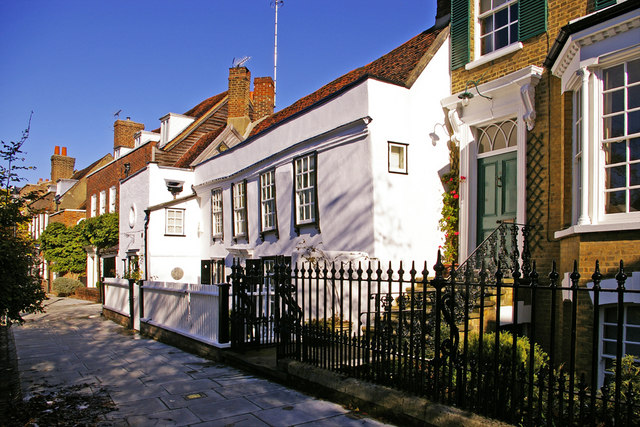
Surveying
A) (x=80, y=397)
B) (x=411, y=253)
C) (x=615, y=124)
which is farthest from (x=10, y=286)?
(x=615, y=124)

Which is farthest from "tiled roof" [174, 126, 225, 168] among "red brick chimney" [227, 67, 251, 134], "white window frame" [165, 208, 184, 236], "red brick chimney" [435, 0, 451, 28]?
"red brick chimney" [435, 0, 451, 28]

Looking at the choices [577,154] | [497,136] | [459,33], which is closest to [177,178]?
[459,33]

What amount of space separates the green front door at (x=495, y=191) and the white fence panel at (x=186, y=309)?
18.7 feet

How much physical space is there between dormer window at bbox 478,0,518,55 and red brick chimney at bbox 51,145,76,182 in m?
41.5

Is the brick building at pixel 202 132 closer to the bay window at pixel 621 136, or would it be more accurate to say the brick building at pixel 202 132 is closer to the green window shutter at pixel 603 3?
the green window shutter at pixel 603 3

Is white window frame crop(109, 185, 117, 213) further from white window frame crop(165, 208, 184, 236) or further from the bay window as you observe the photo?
the bay window

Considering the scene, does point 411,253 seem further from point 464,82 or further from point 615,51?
point 615,51

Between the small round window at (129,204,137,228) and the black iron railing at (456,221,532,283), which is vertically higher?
the small round window at (129,204,137,228)

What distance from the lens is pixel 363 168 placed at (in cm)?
1068

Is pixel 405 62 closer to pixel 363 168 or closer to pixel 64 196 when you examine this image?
pixel 363 168

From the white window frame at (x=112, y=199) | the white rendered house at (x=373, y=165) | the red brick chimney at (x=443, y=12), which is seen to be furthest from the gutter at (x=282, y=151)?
the white window frame at (x=112, y=199)

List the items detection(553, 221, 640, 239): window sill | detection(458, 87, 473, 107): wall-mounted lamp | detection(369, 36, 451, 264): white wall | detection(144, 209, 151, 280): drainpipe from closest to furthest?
detection(553, 221, 640, 239): window sill < detection(458, 87, 473, 107): wall-mounted lamp < detection(369, 36, 451, 264): white wall < detection(144, 209, 151, 280): drainpipe

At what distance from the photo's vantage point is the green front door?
991cm

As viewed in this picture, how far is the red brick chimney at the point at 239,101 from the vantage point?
930 inches
